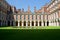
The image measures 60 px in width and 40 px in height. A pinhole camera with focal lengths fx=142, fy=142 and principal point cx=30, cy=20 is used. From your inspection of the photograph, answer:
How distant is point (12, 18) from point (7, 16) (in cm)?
267

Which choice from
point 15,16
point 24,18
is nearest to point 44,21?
point 24,18

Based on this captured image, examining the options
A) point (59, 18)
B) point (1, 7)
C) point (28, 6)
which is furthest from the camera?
point (28, 6)

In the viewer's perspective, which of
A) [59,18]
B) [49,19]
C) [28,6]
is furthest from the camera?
[28,6]

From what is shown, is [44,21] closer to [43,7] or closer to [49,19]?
[49,19]

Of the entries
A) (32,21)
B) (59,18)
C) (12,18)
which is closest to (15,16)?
(12,18)

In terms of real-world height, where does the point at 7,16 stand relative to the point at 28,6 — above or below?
below

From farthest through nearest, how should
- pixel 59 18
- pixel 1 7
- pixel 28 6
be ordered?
pixel 28 6 → pixel 1 7 → pixel 59 18

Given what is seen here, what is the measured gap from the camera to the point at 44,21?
2768 inches

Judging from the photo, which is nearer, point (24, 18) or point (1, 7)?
point (1, 7)

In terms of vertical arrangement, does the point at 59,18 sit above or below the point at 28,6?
below

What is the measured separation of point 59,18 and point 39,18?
730 inches

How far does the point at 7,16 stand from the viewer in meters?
70.8

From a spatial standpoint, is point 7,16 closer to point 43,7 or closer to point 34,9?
point 34,9

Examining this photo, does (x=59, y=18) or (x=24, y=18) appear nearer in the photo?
(x=59, y=18)
